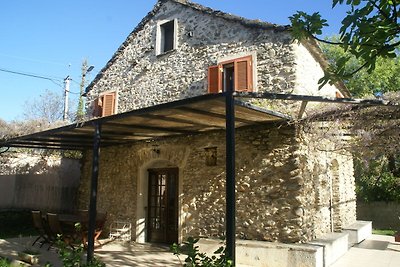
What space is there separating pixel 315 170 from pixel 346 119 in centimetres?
204

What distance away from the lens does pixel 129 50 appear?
36.0ft

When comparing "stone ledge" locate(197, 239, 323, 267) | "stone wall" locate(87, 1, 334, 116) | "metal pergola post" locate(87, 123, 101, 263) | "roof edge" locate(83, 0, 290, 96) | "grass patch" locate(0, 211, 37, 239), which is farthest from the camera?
"grass patch" locate(0, 211, 37, 239)

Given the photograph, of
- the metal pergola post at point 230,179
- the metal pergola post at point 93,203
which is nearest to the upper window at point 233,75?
the metal pergola post at point 93,203

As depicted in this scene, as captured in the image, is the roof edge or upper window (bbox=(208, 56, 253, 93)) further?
upper window (bbox=(208, 56, 253, 93))

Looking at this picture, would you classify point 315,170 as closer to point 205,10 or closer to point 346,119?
point 346,119

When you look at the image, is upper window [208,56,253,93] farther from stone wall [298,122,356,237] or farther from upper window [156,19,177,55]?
upper window [156,19,177,55]

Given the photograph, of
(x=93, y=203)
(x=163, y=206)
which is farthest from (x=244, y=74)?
(x=93, y=203)

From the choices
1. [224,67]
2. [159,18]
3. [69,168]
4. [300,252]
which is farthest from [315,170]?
[69,168]

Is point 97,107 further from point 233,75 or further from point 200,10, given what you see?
point 233,75

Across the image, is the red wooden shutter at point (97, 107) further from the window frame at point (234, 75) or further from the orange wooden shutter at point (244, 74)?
the orange wooden shutter at point (244, 74)

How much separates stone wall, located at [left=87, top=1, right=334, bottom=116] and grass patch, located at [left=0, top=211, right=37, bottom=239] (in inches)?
171

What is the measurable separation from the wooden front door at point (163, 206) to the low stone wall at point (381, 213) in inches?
403

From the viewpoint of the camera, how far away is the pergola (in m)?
4.75

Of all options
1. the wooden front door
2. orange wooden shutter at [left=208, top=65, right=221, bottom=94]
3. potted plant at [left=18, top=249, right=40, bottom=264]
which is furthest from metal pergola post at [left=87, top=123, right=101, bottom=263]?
orange wooden shutter at [left=208, top=65, right=221, bottom=94]
